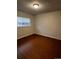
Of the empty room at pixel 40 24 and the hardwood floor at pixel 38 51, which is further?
the empty room at pixel 40 24

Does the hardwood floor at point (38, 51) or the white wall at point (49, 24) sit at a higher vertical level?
the white wall at point (49, 24)

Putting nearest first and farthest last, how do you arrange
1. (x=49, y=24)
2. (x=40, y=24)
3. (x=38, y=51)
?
(x=38, y=51), (x=49, y=24), (x=40, y=24)

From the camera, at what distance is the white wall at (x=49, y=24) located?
7258 millimetres

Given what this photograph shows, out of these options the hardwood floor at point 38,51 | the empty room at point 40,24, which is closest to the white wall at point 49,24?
the empty room at point 40,24

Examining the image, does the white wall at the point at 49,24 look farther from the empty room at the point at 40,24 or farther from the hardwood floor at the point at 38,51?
Result: the hardwood floor at the point at 38,51

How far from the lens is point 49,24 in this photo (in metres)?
8.36

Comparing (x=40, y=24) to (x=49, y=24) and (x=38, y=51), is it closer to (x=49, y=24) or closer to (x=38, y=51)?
(x=49, y=24)

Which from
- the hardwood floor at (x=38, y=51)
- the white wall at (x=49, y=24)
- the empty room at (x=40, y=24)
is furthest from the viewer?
the white wall at (x=49, y=24)

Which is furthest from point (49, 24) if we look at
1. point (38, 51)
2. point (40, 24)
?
point (38, 51)
